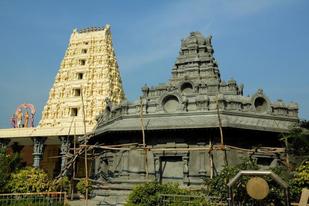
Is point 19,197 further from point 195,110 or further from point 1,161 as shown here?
point 195,110

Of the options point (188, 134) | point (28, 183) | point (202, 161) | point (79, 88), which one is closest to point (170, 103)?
point (188, 134)

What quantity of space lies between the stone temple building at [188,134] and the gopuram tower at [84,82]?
54.0ft

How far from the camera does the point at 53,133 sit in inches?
1249

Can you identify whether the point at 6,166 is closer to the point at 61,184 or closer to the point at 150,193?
the point at 61,184

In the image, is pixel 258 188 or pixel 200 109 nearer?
pixel 258 188

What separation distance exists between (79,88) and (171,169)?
78.6ft

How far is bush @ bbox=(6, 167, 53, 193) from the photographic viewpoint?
2098 cm

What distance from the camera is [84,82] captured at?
40375 mm

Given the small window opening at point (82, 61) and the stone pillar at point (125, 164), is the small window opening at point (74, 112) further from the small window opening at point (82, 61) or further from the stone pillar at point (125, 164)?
the stone pillar at point (125, 164)

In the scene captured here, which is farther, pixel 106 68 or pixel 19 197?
pixel 106 68

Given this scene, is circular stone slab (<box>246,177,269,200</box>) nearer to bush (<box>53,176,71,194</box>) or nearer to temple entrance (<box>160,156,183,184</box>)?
temple entrance (<box>160,156,183,184</box>)

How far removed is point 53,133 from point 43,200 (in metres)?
16.0

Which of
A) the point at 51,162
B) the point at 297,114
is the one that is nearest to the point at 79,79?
the point at 51,162

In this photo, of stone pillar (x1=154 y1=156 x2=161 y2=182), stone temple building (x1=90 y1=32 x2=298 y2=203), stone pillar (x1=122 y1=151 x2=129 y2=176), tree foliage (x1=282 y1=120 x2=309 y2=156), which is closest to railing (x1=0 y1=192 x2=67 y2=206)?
stone temple building (x1=90 y1=32 x2=298 y2=203)
